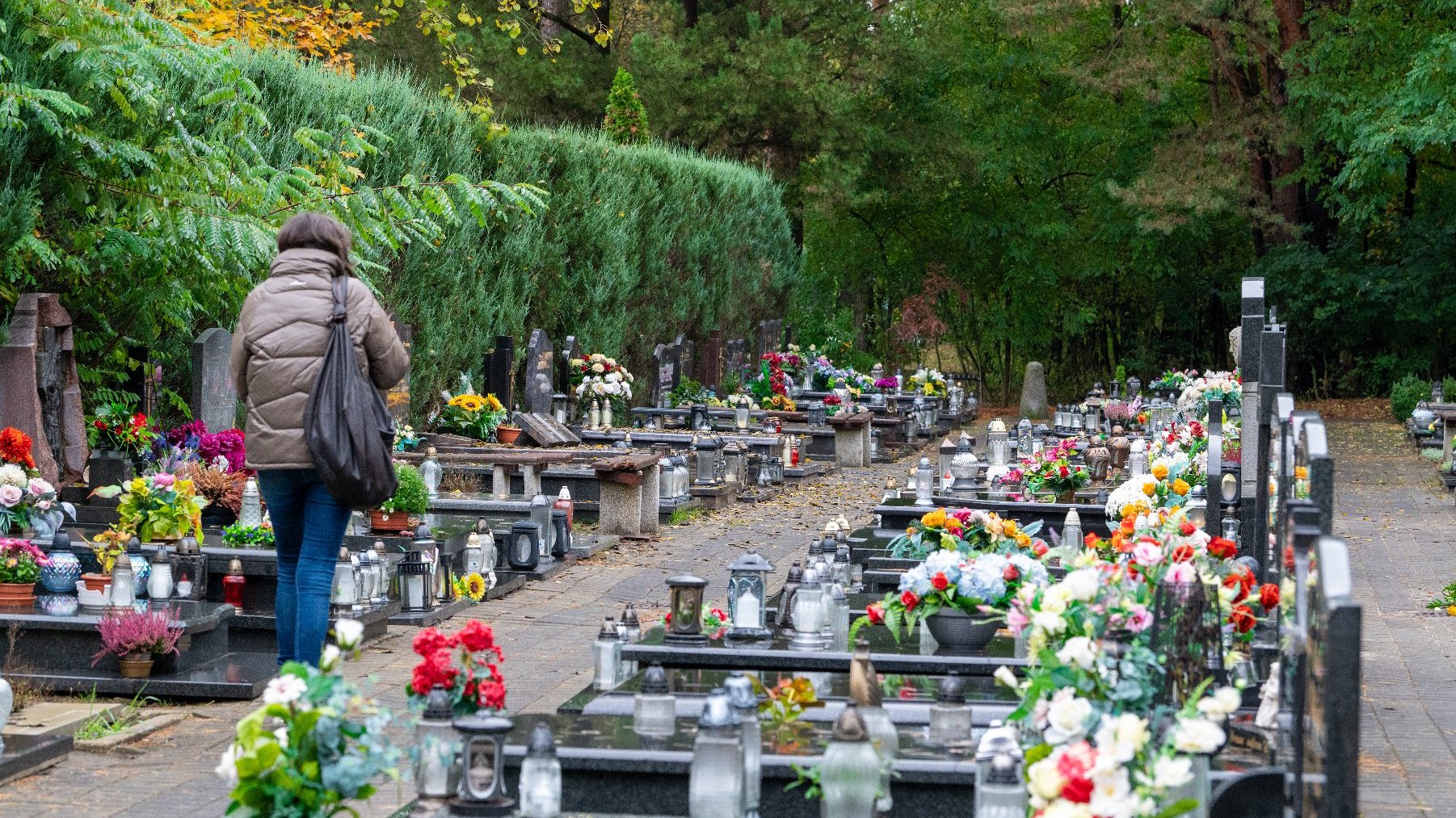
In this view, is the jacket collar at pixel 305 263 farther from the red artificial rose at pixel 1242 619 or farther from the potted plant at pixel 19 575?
the red artificial rose at pixel 1242 619

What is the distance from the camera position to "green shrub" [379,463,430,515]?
10289 mm

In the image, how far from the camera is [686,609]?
21.9 ft

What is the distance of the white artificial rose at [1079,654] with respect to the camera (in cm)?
423

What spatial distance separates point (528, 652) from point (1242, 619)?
3991 millimetres

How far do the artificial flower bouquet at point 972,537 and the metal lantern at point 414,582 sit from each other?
2.63 meters

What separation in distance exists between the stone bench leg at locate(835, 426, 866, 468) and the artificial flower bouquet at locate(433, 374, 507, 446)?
570cm

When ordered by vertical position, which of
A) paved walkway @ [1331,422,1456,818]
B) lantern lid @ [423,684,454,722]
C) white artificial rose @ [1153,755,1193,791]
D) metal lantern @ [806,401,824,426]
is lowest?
paved walkway @ [1331,422,1456,818]

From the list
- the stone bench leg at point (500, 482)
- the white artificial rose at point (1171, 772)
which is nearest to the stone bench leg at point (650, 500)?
the stone bench leg at point (500, 482)

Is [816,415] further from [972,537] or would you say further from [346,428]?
[346,428]

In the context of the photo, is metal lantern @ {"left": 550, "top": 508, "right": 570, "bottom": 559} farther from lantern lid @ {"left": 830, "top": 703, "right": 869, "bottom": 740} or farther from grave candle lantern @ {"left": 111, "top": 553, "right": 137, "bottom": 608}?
lantern lid @ {"left": 830, "top": 703, "right": 869, "bottom": 740}

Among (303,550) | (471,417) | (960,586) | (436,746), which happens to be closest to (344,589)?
(303,550)

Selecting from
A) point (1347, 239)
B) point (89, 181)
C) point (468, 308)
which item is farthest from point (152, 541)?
point (1347, 239)

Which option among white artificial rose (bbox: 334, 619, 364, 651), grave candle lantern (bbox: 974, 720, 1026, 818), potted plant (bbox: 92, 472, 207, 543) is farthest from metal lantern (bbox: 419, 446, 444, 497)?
grave candle lantern (bbox: 974, 720, 1026, 818)

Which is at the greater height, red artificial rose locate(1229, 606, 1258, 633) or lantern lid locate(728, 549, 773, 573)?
lantern lid locate(728, 549, 773, 573)
